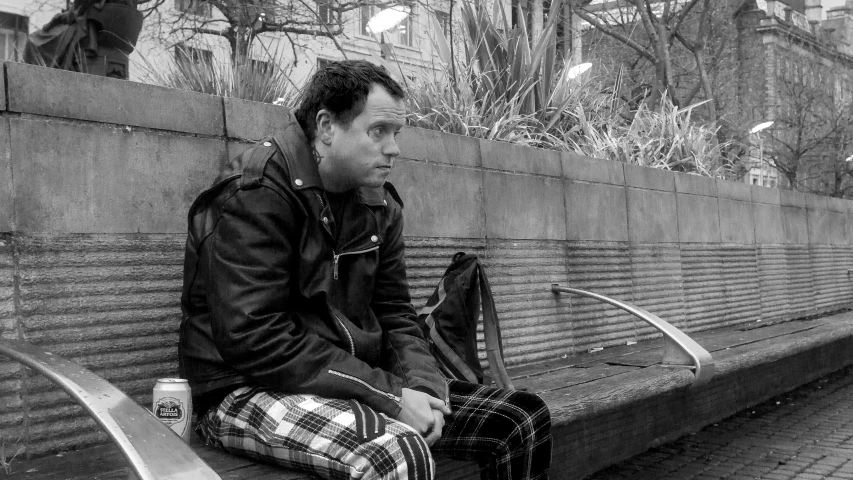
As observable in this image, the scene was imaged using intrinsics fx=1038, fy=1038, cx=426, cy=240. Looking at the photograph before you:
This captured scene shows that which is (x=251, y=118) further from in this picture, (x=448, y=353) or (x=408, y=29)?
(x=408, y=29)

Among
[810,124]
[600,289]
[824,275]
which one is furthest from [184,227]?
[810,124]

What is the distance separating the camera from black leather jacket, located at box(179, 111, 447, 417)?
2.94 meters

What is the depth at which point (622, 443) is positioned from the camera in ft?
19.9

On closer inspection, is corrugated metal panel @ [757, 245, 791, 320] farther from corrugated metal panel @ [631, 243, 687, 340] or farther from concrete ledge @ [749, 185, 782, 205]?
corrugated metal panel @ [631, 243, 687, 340]

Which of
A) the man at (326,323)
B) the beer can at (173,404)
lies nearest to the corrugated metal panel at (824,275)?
the man at (326,323)

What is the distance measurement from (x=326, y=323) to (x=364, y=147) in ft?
1.84

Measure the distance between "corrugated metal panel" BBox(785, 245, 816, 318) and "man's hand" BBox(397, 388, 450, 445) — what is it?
8.29 meters

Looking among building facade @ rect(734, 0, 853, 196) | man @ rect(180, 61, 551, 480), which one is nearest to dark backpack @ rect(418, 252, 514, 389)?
man @ rect(180, 61, 551, 480)

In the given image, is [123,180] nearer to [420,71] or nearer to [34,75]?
[34,75]

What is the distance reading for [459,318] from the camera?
470cm

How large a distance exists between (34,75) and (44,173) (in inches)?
12.9

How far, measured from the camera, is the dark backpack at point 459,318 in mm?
4625

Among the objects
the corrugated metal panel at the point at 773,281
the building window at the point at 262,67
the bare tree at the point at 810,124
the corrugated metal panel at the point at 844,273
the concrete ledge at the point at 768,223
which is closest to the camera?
the building window at the point at 262,67

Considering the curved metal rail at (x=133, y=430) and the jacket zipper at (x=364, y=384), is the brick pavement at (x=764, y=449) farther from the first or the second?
the curved metal rail at (x=133, y=430)
